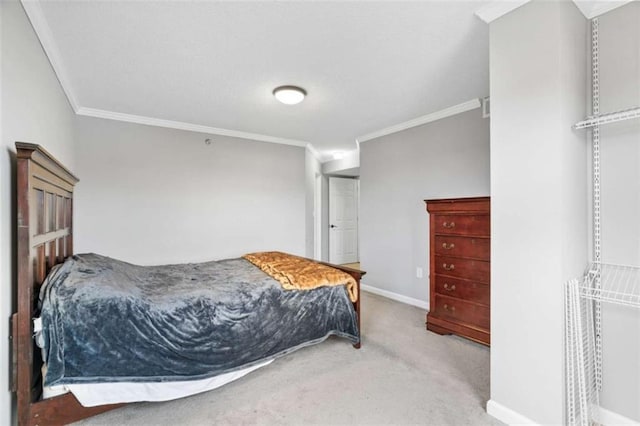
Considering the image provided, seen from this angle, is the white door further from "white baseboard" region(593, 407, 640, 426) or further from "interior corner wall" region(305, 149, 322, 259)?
"white baseboard" region(593, 407, 640, 426)

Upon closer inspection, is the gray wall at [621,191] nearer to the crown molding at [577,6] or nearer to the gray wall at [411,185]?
the crown molding at [577,6]

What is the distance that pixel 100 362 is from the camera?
1616 mm

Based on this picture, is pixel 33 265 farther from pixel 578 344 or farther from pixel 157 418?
pixel 578 344

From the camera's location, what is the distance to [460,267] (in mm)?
2709

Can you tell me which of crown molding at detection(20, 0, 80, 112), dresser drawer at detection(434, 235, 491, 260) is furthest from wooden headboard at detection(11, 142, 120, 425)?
dresser drawer at detection(434, 235, 491, 260)

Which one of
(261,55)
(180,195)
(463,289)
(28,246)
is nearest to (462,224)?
(463,289)

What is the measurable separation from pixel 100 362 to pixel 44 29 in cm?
206

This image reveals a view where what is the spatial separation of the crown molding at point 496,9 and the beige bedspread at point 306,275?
2081 mm

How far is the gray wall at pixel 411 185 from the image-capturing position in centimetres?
319

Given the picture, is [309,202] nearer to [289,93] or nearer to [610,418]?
[289,93]

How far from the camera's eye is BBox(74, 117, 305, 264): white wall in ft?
11.0

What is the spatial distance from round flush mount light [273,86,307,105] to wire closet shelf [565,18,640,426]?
6.82ft

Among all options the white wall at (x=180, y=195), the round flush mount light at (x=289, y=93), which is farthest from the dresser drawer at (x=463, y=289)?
the white wall at (x=180, y=195)

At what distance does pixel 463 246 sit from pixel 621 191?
1.20 metres
